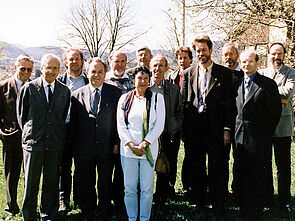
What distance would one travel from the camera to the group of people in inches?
172

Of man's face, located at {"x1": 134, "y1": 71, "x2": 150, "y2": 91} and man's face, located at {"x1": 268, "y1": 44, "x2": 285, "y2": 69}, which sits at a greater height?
→ man's face, located at {"x1": 268, "y1": 44, "x2": 285, "y2": 69}

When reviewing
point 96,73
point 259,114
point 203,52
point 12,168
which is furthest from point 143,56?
point 12,168

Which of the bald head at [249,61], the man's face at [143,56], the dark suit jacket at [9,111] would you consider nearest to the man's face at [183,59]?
the man's face at [143,56]

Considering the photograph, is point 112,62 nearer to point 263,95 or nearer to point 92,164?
point 92,164

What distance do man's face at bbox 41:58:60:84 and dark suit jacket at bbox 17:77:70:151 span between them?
0.13m

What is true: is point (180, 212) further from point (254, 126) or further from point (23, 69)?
point (23, 69)

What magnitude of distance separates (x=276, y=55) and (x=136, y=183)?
2.95 metres

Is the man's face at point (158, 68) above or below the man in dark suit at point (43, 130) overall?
above

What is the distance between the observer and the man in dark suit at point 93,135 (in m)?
4.51

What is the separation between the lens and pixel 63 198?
5.21m

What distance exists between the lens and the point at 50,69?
4414mm

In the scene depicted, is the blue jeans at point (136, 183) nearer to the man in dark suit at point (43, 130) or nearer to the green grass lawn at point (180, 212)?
the green grass lawn at point (180, 212)

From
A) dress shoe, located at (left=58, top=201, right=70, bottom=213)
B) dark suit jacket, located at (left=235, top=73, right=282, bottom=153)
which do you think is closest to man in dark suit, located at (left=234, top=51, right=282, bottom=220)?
dark suit jacket, located at (left=235, top=73, right=282, bottom=153)

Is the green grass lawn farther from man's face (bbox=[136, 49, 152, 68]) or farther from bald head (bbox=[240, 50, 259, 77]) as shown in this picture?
man's face (bbox=[136, 49, 152, 68])
